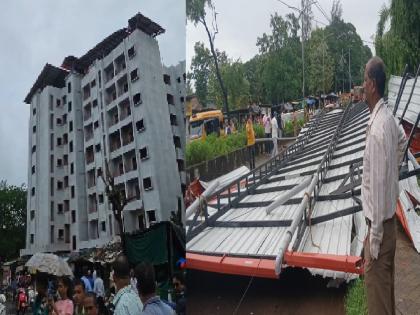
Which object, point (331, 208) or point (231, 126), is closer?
point (331, 208)

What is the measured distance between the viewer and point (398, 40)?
133cm

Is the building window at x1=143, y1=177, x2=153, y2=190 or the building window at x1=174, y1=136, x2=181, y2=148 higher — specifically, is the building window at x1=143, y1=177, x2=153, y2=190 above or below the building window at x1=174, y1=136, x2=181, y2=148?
below

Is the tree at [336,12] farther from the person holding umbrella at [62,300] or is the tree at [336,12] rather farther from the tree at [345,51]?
the person holding umbrella at [62,300]

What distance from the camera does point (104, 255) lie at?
1487mm

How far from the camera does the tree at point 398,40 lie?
130 centimetres

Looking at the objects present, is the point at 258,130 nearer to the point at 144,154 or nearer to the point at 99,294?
the point at 144,154

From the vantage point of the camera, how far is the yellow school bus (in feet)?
5.16

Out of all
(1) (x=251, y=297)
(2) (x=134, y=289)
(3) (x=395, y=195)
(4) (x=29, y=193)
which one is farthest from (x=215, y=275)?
(4) (x=29, y=193)

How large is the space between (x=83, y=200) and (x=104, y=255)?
0.20 meters

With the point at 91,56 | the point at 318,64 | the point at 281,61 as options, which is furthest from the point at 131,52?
the point at 318,64

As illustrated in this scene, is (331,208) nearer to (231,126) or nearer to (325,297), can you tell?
(325,297)

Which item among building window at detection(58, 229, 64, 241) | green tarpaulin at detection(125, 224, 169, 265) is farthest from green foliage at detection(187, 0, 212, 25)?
building window at detection(58, 229, 64, 241)

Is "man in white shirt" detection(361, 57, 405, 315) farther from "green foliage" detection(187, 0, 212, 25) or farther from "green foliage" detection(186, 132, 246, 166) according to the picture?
"green foliage" detection(187, 0, 212, 25)

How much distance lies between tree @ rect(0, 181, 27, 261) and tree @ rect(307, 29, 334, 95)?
109 centimetres
